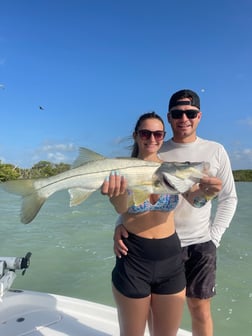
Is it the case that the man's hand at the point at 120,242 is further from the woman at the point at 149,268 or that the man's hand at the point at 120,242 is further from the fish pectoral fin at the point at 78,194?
the fish pectoral fin at the point at 78,194

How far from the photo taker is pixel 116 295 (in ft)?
8.58

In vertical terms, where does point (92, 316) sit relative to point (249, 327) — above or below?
above

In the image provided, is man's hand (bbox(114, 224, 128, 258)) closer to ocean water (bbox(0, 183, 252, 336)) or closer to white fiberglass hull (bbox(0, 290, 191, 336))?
white fiberglass hull (bbox(0, 290, 191, 336))

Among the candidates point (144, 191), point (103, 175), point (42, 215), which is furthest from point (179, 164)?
point (42, 215)

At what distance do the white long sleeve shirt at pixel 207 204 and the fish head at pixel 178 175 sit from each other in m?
0.58

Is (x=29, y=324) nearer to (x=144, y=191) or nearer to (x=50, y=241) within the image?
(x=144, y=191)

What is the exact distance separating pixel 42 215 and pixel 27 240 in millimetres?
6489

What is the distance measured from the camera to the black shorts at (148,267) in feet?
8.41

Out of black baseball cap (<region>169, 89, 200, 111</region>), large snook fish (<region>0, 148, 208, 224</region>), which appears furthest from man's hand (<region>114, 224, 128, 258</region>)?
black baseball cap (<region>169, 89, 200, 111</region>)

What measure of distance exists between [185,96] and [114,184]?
1.13 metres

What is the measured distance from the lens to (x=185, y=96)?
301 cm

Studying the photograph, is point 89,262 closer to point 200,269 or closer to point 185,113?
point 200,269

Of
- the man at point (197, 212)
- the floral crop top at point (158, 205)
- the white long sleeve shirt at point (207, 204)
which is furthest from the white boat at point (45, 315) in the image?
the floral crop top at point (158, 205)

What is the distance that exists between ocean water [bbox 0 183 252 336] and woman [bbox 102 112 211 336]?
3364mm
